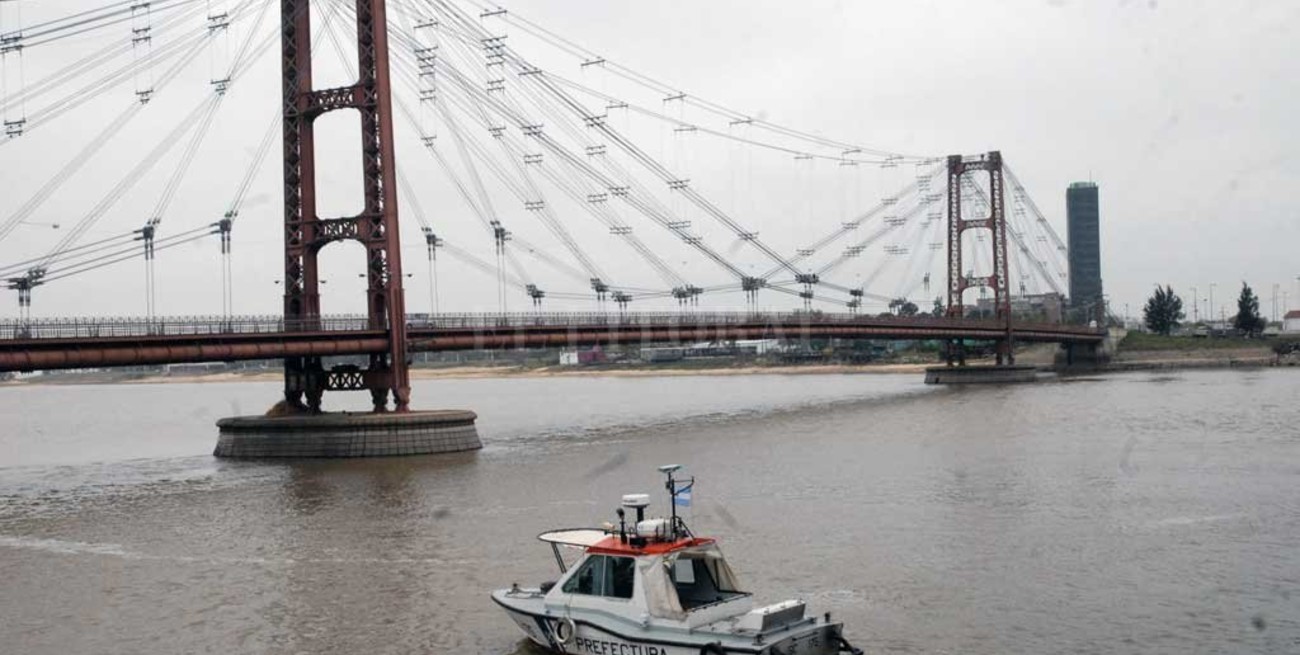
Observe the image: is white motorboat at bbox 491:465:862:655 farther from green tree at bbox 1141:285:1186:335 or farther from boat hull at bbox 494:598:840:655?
green tree at bbox 1141:285:1186:335

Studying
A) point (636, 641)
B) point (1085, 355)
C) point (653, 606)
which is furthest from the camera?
point (1085, 355)

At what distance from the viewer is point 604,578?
20.2 meters

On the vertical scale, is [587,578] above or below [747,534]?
above

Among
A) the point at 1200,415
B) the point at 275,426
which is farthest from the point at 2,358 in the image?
the point at 1200,415

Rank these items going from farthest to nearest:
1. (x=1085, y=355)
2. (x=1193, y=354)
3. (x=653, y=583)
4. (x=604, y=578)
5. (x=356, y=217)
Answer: (x=1085, y=355), (x=1193, y=354), (x=356, y=217), (x=604, y=578), (x=653, y=583)

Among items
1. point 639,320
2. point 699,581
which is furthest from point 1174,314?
point 699,581

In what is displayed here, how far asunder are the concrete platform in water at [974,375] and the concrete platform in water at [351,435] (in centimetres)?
7369

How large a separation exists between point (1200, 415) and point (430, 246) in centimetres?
4200

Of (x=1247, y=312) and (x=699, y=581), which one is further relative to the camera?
(x=1247, y=312)

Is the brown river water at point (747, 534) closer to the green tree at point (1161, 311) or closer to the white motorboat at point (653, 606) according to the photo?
the white motorboat at point (653, 606)

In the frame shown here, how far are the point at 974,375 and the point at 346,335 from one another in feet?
258

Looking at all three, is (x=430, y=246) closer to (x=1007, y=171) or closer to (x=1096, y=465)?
(x=1096, y=465)

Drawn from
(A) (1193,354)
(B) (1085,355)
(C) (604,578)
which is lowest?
(C) (604,578)

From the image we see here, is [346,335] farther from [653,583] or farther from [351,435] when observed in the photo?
[653,583]
